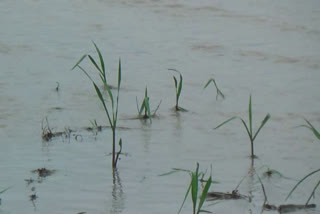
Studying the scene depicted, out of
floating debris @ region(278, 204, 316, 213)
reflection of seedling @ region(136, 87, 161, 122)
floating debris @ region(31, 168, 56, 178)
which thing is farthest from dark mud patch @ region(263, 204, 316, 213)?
reflection of seedling @ region(136, 87, 161, 122)

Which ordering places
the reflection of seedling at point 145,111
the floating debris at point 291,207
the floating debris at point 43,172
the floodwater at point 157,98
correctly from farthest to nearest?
the reflection of seedling at point 145,111, the floating debris at point 43,172, the floodwater at point 157,98, the floating debris at point 291,207

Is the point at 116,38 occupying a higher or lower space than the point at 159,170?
higher

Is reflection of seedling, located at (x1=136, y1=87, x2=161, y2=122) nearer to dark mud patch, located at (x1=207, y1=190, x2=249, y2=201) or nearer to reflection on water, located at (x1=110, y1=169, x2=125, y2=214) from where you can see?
reflection on water, located at (x1=110, y1=169, x2=125, y2=214)

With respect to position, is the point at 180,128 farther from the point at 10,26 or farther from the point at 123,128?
the point at 10,26

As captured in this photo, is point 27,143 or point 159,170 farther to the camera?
point 27,143

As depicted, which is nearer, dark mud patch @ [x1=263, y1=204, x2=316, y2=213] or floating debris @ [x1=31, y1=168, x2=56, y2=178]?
dark mud patch @ [x1=263, y1=204, x2=316, y2=213]

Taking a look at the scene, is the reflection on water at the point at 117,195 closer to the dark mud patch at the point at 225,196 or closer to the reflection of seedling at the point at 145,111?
the dark mud patch at the point at 225,196

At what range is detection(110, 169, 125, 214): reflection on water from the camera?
2631mm

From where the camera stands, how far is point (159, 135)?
3.43 metres

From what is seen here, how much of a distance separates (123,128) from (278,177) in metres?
0.83

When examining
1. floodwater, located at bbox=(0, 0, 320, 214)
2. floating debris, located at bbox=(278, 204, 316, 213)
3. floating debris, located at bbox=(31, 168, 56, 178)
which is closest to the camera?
floating debris, located at bbox=(278, 204, 316, 213)

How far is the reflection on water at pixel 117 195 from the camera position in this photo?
104 inches

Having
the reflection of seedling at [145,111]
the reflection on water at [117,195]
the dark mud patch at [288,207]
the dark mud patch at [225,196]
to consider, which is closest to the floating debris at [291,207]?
the dark mud patch at [288,207]

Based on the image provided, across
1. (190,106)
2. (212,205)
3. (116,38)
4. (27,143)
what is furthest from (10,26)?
(212,205)
